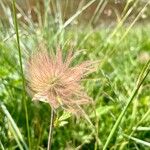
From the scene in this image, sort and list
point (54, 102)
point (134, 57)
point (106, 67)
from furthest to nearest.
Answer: point (134, 57)
point (106, 67)
point (54, 102)

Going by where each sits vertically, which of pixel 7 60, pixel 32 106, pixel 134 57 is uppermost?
pixel 7 60

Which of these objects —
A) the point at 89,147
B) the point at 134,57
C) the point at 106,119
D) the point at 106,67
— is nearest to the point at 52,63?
the point at 89,147

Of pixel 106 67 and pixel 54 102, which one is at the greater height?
pixel 54 102

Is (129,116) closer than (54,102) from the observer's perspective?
No

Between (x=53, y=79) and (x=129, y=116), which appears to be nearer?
(x=53, y=79)

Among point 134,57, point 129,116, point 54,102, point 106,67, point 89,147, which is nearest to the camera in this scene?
point 54,102

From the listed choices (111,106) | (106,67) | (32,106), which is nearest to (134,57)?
(106,67)

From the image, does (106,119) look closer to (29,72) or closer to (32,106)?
(32,106)

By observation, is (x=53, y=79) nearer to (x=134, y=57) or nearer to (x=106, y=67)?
(x=106, y=67)

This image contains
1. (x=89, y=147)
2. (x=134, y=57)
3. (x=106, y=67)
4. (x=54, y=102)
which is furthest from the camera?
(x=134, y=57)
